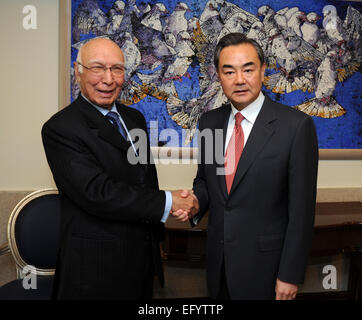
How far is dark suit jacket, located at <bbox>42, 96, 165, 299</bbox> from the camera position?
1600mm

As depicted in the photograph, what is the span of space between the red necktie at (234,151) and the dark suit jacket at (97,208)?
0.33m

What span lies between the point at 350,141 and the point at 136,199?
224 centimetres

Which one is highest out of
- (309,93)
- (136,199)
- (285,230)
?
(309,93)

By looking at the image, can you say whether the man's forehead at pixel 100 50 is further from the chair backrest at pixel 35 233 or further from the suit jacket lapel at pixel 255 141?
the chair backrest at pixel 35 233

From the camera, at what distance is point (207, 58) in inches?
112

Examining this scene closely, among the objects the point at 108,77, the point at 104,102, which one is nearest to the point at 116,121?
the point at 104,102

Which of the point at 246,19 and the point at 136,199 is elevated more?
the point at 246,19

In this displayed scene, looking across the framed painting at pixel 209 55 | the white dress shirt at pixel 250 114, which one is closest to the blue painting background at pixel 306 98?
the framed painting at pixel 209 55

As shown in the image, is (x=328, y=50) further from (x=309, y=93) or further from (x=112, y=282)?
(x=112, y=282)

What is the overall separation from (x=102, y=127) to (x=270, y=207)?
0.85m

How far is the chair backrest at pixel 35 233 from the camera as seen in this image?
7.59ft

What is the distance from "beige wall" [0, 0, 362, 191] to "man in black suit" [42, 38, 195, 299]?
45.1 inches

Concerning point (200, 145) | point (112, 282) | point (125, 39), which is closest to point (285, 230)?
point (200, 145)

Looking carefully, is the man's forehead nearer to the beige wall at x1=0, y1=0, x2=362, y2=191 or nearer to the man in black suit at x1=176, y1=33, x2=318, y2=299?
the man in black suit at x1=176, y1=33, x2=318, y2=299
